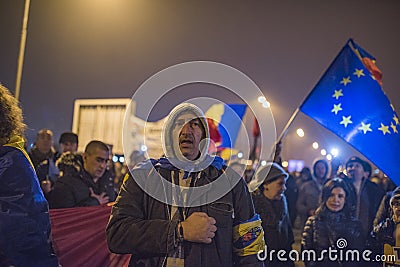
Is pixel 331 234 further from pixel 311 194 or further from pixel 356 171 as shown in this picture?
pixel 311 194

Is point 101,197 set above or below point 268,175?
below

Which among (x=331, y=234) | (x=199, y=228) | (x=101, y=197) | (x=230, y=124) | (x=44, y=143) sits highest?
(x=230, y=124)

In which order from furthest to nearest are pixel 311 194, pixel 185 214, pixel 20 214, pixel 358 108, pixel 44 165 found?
pixel 311 194
pixel 44 165
pixel 358 108
pixel 185 214
pixel 20 214

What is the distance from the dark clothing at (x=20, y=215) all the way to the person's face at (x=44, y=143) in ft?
14.0

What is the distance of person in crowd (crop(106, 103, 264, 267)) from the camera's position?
2.49 m

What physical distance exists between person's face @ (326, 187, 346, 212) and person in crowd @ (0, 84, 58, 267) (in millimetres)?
3302

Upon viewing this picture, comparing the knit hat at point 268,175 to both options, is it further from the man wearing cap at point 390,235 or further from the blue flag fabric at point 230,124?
the blue flag fabric at point 230,124

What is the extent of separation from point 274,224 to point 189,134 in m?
2.51

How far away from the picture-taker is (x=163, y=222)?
2.52 metres

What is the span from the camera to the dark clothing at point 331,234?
16.0 ft

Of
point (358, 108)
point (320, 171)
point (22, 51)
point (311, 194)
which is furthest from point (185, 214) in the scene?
point (22, 51)

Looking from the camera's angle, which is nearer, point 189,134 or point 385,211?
point 189,134

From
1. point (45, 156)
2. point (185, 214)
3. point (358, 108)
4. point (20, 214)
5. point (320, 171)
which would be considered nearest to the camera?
point (20, 214)

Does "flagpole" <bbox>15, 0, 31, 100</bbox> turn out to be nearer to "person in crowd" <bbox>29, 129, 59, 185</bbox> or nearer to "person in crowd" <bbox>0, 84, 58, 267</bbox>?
"person in crowd" <bbox>29, 129, 59, 185</bbox>
